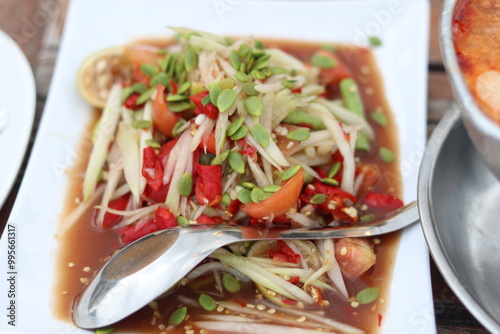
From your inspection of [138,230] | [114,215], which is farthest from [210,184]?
[114,215]

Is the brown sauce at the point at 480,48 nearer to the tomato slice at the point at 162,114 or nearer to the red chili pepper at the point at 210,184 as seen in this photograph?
the red chili pepper at the point at 210,184

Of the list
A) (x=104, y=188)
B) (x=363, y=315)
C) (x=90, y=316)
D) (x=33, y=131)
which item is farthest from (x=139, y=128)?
(x=363, y=315)

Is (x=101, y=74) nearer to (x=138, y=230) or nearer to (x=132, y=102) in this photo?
(x=132, y=102)

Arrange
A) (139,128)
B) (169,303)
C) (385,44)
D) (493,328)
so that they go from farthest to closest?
(385,44), (139,128), (169,303), (493,328)

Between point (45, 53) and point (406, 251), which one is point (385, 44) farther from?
point (45, 53)

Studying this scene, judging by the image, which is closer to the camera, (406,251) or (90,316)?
(90,316)

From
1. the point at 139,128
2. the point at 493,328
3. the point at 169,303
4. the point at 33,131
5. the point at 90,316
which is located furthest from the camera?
the point at 33,131

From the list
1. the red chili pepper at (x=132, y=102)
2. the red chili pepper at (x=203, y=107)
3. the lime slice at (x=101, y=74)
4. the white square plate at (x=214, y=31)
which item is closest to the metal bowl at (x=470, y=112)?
the white square plate at (x=214, y=31)
